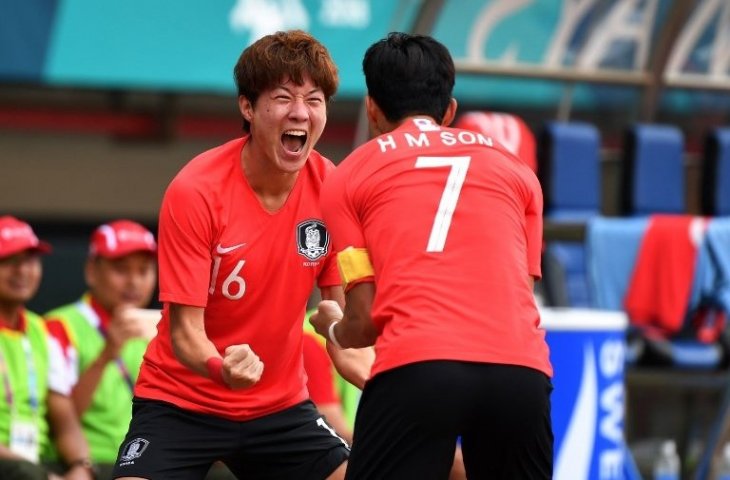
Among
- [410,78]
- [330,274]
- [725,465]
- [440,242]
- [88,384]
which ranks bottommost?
[725,465]

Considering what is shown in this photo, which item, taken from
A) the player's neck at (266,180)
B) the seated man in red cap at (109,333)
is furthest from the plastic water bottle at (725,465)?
the player's neck at (266,180)

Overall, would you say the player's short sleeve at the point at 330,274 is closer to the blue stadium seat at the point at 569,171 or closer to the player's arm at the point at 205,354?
the player's arm at the point at 205,354

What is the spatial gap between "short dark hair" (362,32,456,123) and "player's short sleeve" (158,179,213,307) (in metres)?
0.57

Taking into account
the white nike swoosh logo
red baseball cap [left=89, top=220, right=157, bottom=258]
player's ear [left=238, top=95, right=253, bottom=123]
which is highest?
player's ear [left=238, top=95, right=253, bottom=123]

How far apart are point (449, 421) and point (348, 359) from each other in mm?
1001

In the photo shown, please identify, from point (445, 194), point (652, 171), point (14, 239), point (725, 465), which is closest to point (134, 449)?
point (445, 194)

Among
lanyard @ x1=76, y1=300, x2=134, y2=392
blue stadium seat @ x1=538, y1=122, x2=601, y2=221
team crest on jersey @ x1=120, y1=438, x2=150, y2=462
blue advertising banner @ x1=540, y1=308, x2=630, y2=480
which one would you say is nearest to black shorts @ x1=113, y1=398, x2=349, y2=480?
team crest on jersey @ x1=120, y1=438, x2=150, y2=462

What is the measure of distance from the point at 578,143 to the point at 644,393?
4.98ft

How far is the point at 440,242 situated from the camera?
133 inches

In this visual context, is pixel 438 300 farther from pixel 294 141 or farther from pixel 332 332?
pixel 294 141

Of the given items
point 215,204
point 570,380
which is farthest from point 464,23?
point 215,204

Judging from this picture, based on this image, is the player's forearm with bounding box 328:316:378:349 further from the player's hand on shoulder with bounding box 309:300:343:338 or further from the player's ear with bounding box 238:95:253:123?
the player's ear with bounding box 238:95:253:123

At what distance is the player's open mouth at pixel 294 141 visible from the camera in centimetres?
392

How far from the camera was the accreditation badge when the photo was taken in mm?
5918
